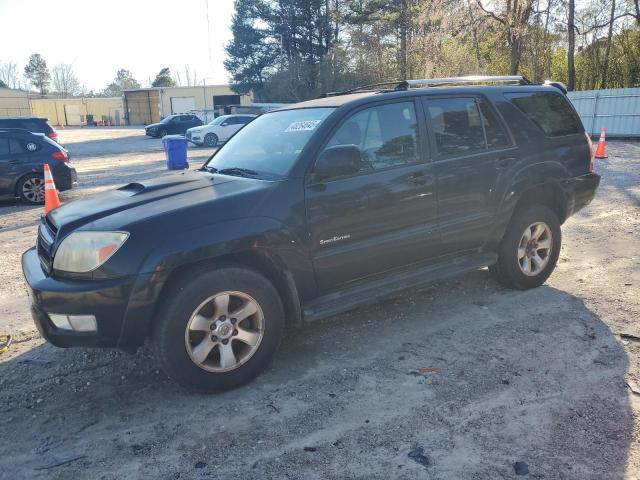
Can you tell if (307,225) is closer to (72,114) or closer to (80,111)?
(72,114)

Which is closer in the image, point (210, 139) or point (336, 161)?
point (336, 161)

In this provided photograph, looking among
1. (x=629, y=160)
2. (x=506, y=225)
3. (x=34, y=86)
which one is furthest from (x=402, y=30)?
(x=34, y=86)

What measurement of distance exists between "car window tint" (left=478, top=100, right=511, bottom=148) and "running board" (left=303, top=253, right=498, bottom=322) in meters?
1.00

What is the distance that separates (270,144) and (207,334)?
1.62 metres

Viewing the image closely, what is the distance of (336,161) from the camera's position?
3502mm

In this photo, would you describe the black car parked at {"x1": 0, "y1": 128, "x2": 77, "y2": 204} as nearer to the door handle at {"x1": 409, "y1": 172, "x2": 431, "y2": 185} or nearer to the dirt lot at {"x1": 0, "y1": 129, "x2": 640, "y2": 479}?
the dirt lot at {"x1": 0, "y1": 129, "x2": 640, "y2": 479}

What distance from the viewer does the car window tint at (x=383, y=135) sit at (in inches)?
152

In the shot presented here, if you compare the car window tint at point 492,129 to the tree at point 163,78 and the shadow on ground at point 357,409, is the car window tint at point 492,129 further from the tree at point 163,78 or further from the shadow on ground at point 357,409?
the tree at point 163,78

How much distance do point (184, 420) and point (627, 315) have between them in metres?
3.66

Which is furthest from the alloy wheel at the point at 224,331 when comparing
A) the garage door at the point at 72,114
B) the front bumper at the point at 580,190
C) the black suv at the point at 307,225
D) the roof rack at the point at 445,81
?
the garage door at the point at 72,114

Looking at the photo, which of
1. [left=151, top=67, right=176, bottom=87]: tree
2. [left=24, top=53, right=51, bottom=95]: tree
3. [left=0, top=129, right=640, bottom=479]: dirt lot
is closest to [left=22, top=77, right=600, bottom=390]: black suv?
[left=0, top=129, right=640, bottom=479]: dirt lot

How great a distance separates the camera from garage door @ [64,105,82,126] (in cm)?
6718

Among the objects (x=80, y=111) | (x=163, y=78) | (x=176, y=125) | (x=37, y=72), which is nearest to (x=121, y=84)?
(x=37, y=72)

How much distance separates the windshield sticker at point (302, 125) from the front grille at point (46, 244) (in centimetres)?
186
